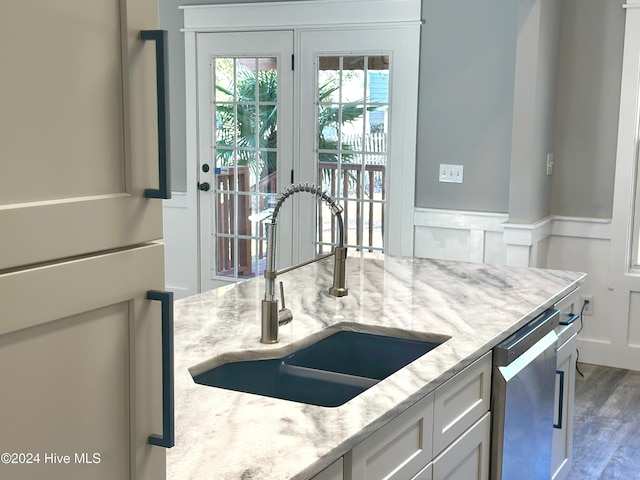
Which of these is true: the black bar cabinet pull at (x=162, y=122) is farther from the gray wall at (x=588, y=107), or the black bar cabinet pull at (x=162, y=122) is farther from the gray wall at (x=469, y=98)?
the gray wall at (x=588, y=107)

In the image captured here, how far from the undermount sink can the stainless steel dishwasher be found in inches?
9.5

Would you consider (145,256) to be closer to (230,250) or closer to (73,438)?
(73,438)

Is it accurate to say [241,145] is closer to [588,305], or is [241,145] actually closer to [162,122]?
[588,305]

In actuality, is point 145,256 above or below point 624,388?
above

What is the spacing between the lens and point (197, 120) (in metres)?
6.05

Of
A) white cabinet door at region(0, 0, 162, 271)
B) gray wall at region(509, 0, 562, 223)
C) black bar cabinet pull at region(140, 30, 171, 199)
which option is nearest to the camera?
white cabinet door at region(0, 0, 162, 271)

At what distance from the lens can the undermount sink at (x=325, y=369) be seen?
2074 mm

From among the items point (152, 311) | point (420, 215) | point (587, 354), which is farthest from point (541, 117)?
point (152, 311)

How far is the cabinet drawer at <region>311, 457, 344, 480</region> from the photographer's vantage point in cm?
143

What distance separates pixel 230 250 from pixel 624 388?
2967mm

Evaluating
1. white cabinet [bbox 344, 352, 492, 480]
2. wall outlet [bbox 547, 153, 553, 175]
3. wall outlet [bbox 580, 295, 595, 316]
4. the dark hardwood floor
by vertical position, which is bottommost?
the dark hardwood floor

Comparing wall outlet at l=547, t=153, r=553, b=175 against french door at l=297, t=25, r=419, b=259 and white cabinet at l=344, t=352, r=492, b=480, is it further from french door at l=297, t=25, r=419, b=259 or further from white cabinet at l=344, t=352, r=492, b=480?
white cabinet at l=344, t=352, r=492, b=480

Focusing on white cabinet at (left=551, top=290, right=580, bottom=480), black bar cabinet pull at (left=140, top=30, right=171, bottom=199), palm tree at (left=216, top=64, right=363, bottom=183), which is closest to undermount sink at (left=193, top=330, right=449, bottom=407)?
white cabinet at (left=551, top=290, right=580, bottom=480)

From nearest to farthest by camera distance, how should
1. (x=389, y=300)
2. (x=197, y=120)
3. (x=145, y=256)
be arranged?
(x=145, y=256) → (x=389, y=300) → (x=197, y=120)
